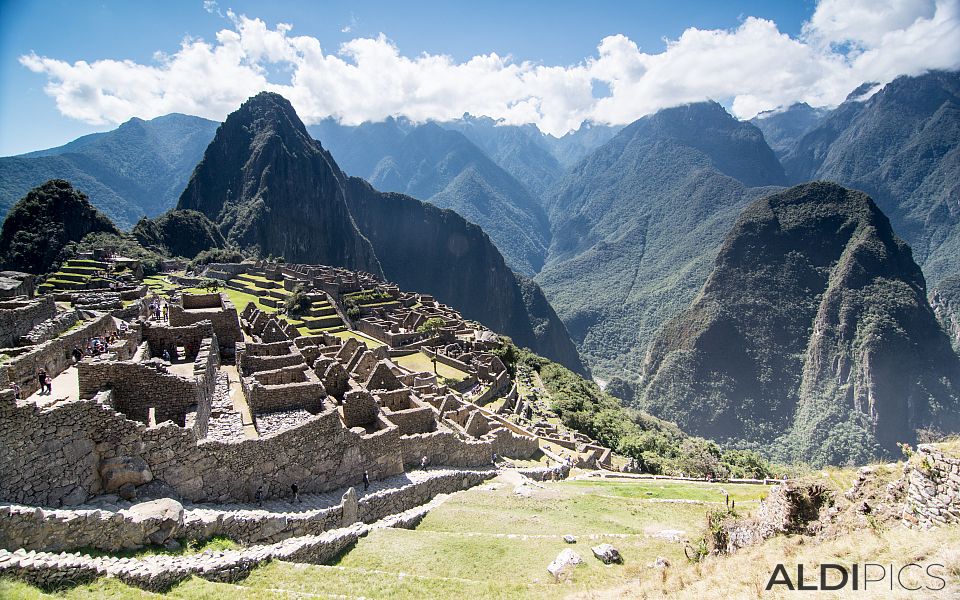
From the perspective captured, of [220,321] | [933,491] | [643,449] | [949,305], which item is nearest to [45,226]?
[220,321]

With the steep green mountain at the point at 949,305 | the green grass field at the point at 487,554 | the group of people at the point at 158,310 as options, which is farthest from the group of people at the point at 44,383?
the steep green mountain at the point at 949,305

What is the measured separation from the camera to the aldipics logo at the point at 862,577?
24.5ft

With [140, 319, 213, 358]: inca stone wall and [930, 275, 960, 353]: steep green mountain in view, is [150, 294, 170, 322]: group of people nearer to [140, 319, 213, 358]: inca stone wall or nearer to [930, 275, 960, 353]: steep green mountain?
[140, 319, 213, 358]: inca stone wall

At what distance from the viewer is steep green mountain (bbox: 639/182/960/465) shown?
113 m

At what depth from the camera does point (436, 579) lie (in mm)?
10328

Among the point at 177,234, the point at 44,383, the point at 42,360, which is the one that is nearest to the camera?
the point at 44,383

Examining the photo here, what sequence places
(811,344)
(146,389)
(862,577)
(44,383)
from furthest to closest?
(811,344)
(146,389)
(44,383)
(862,577)

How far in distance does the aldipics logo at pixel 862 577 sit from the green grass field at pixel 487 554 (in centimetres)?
283

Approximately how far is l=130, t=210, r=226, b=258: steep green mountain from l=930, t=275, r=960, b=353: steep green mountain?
749 ft

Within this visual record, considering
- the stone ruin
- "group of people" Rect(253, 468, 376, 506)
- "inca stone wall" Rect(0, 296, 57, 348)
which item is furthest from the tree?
"group of people" Rect(253, 468, 376, 506)

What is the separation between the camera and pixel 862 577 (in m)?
8.14

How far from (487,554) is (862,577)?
7.69 meters

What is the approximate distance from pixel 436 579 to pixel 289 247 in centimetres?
19329

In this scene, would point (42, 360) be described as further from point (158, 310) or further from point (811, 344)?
point (811, 344)
